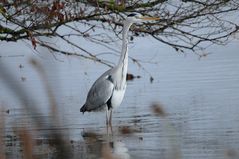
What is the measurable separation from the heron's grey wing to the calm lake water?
0.27m

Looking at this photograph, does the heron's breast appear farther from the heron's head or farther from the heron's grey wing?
the heron's head

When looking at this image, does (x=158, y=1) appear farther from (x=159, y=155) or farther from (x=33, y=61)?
(x=33, y=61)

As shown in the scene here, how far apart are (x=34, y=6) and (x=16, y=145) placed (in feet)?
7.25

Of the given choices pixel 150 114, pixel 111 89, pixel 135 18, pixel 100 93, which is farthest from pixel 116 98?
pixel 135 18

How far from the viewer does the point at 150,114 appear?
10.9m

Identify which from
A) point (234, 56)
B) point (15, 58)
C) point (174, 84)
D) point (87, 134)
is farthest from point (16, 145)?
point (15, 58)

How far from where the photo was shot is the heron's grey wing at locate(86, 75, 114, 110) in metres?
10.6

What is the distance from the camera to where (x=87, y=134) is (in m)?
9.45

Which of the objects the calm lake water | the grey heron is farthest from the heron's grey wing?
the calm lake water

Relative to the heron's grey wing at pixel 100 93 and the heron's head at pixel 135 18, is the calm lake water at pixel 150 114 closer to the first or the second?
the heron's grey wing at pixel 100 93

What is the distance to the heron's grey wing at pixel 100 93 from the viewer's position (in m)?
10.6

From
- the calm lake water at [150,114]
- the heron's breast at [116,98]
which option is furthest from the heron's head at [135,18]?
the heron's breast at [116,98]

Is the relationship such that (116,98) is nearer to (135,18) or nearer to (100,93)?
→ (100,93)

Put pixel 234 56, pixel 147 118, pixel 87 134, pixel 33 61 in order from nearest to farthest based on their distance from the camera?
1. pixel 33 61
2. pixel 87 134
3. pixel 147 118
4. pixel 234 56
